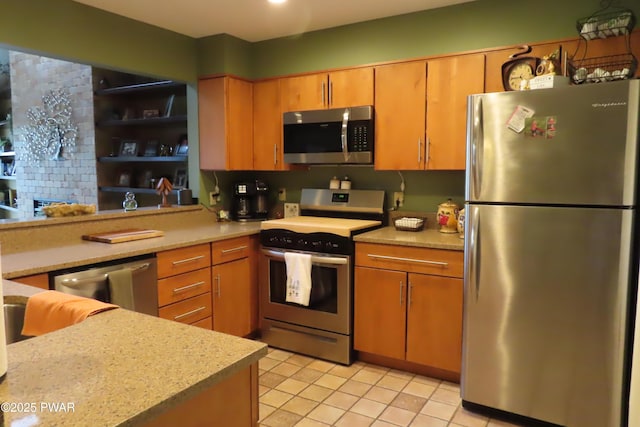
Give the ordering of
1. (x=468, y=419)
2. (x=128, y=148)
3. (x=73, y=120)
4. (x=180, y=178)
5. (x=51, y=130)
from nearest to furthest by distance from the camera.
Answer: (x=468, y=419)
(x=180, y=178)
(x=128, y=148)
(x=73, y=120)
(x=51, y=130)

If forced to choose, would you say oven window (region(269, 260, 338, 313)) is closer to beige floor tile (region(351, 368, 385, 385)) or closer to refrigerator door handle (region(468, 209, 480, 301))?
beige floor tile (region(351, 368, 385, 385))

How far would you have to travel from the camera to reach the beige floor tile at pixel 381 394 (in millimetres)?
2621

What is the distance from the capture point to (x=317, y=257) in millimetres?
3098

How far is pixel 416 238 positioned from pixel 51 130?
431 cm

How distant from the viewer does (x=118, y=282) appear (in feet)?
7.92

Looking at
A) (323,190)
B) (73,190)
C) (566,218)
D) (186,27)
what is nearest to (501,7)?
(566,218)

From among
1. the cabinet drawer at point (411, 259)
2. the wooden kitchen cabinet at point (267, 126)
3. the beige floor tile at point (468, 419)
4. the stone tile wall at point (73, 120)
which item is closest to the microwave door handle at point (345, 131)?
the wooden kitchen cabinet at point (267, 126)

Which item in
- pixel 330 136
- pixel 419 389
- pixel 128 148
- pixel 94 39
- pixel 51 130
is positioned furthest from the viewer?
pixel 51 130

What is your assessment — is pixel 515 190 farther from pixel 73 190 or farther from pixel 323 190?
pixel 73 190

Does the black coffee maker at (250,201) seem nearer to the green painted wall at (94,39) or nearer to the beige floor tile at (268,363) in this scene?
the green painted wall at (94,39)

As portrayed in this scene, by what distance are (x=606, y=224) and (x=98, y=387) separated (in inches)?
83.2

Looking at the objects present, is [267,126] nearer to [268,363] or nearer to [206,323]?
[206,323]

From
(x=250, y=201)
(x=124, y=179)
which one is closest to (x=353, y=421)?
(x=250, y=201)

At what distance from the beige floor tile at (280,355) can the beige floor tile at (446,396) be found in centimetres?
105
